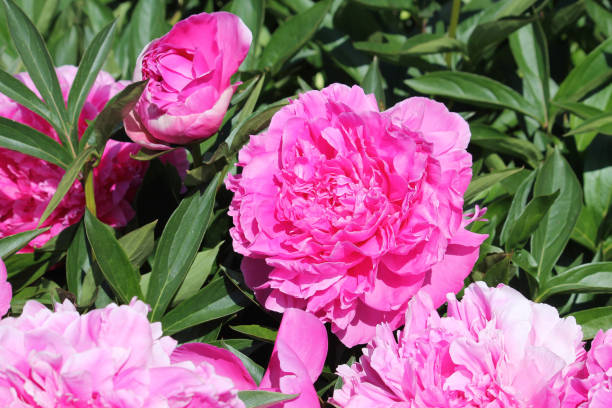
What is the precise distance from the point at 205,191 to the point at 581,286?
0.48 meters

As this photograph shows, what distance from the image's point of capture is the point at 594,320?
2.73 ft

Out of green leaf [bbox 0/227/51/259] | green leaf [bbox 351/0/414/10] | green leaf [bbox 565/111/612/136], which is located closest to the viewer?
green leaf [bbox 0/227/51/259]

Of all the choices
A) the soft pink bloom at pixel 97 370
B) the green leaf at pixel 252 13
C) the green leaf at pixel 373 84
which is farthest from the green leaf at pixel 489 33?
the soft pink bloom at pixel 97 370

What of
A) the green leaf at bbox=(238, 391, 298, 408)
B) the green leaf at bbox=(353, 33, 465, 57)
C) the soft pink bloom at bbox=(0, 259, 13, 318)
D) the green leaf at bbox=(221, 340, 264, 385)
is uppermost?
the green leaf at bbox=(353, 33, 465, 57)

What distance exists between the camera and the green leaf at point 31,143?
2.78ft

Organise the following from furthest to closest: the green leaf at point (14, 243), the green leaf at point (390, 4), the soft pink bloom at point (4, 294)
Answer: the green leaf at point (390, 4)
the green leaf at point (14, 243)
the soft pink bloom at point (4, 294)

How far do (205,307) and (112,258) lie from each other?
0.12 metres

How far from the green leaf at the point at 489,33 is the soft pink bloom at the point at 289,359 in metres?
0.67

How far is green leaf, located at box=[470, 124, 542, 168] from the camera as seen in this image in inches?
43.6

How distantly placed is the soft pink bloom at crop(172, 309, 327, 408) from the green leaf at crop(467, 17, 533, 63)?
671 millimetres

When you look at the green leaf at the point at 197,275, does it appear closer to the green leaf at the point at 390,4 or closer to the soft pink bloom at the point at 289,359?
the soft pink bloom at the point at 289,359

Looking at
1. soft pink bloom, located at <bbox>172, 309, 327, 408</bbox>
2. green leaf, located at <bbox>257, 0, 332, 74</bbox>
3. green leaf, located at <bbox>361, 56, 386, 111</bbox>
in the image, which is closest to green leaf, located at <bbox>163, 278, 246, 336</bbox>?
soft pink bloom, located at <bbox>172, 309, 327, 408</bbox>

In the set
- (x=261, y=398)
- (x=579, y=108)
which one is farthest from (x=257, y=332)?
(x=579, y=108)

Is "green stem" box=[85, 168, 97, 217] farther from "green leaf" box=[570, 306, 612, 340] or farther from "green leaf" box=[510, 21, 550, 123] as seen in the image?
"green leaf" box=[510, 21, 550, 123]
